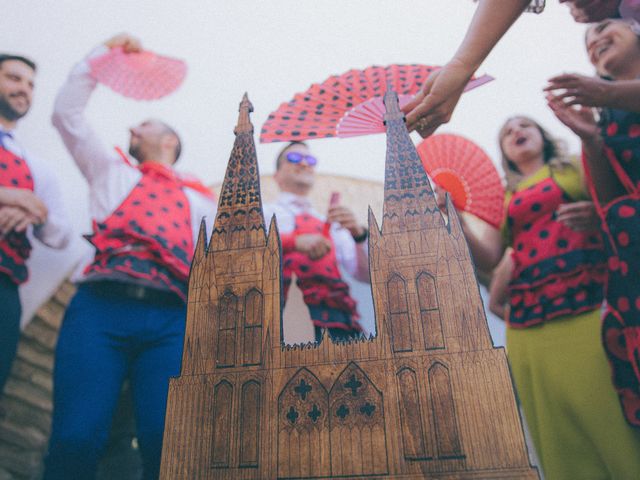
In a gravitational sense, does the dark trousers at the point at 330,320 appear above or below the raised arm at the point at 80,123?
below

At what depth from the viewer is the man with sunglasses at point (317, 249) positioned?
62.7 inches

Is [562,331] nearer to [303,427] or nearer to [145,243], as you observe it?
[303,427]

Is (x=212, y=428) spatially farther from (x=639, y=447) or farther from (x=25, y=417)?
(x=25, y=417)

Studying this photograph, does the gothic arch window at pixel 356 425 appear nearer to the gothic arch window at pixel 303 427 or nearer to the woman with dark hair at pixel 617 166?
the gothic arch window at pixel 303 427

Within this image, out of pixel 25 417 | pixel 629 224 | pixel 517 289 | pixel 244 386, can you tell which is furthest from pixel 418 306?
pixel 25 417

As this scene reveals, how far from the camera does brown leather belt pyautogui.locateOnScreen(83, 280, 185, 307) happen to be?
1.36m

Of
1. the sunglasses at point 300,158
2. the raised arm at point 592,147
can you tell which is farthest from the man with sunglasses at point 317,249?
the raised arm at point 592,147

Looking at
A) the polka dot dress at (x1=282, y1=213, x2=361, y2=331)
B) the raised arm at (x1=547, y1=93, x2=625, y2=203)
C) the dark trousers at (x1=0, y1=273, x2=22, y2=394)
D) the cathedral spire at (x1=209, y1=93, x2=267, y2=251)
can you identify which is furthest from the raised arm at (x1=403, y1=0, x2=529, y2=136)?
the dark trousers at (x1=0, y1=273, x2=22, y2=394)

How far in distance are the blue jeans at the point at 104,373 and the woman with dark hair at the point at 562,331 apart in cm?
96

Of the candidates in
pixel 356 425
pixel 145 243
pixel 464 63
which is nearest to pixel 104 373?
pixel 145 243

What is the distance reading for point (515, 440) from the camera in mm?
688

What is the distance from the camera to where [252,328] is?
0.84m

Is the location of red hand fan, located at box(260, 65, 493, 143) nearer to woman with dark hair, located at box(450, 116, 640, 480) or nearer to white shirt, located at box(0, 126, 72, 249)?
woman with dark hair, located at box(450, 116, 640, 480)

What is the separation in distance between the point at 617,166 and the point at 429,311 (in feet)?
2.11
